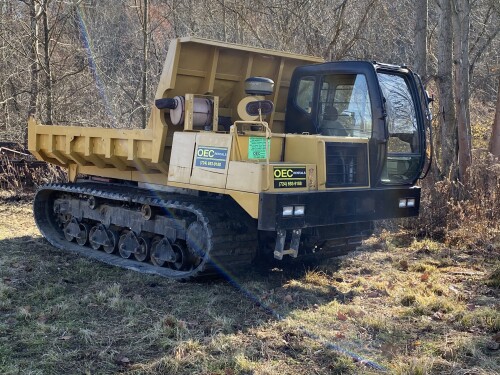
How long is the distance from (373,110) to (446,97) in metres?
4.39

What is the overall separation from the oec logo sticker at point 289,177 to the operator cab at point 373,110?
55cm

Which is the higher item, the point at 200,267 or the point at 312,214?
the point at 312,214

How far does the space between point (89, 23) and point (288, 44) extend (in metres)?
9.06

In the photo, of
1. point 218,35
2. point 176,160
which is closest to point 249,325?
point 176,160

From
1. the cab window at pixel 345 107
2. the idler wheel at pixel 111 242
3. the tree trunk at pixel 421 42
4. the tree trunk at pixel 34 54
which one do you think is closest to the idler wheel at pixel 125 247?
the idler wheel at pixel 111 242

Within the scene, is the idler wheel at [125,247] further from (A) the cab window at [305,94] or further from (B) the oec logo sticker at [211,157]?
(A) the cab window at [305,94]

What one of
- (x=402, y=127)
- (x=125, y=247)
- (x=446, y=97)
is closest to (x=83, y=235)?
(x=125, y=247)

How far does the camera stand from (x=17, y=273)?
6.47 m

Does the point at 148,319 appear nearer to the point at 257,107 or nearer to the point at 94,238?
the point at 257,107

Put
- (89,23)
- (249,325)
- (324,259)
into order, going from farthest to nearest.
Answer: (89,23) → (324,259) → (249,325)

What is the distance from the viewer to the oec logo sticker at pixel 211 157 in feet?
19.1

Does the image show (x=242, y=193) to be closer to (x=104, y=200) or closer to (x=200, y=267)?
(x=200, y=267)

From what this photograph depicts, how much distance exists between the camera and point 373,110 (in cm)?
615

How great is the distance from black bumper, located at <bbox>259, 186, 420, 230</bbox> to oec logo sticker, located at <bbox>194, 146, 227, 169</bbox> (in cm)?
63
